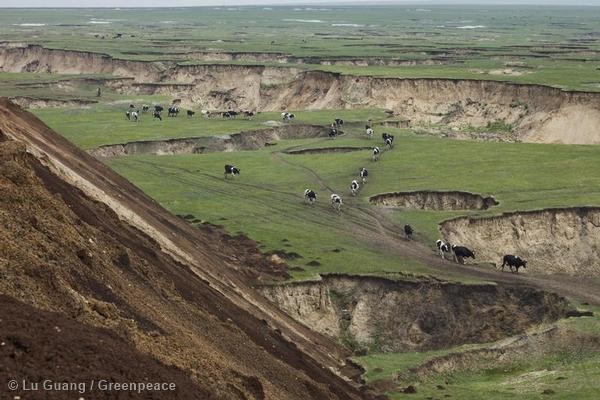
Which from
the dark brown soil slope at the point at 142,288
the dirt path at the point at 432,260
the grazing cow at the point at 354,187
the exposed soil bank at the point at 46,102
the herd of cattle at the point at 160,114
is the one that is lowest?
the exposed soil bank at the point at 46,102

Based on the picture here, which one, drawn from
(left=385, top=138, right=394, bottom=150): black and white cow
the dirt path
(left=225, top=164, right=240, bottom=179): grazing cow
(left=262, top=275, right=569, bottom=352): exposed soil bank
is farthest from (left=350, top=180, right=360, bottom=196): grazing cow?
(left=385, top=138, right=394, bottom=150): black and white cow

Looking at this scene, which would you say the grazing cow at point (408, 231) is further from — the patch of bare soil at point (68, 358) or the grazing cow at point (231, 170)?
the patch of bare soil at point (68, 358)

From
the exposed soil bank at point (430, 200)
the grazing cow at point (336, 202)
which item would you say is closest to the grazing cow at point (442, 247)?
the grazing cow at point (336, 202)

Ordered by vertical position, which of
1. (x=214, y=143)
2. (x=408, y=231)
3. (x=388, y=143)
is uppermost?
(x=388, y=143)

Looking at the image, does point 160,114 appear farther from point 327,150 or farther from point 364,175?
point 364,175

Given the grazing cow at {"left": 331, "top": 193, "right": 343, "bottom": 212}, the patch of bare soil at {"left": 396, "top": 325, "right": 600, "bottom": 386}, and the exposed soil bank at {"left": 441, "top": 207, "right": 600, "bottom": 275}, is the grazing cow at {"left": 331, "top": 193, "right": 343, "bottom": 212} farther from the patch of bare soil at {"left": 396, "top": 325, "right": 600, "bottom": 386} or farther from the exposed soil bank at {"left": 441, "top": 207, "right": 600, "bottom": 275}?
the patch of bare soil at {"left": 396, "top": 325, "right": 600, "bottom": 386}

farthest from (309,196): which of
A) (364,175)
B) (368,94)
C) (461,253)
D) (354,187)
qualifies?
(368,94)
